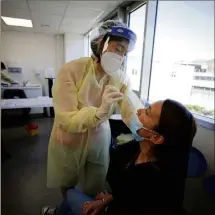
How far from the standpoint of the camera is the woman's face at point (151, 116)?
83 centimetres

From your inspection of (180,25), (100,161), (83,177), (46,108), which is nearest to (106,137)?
(100,161)

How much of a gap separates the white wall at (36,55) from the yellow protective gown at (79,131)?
5.0 inches

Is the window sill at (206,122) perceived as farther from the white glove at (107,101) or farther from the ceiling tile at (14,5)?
the ceiling tile at (14,5)

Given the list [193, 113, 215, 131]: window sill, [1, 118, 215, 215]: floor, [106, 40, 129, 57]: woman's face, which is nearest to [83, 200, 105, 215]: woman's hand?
[1, 118, 215, 215]: floor

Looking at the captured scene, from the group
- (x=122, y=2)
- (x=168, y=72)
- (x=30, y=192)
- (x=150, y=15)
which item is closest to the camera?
(x=30, y=192)

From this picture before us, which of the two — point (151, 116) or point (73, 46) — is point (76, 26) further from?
point (151, 116)

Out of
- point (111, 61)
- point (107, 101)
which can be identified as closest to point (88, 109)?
point (107, 101)

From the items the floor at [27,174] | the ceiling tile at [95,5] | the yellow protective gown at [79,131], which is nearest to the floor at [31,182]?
the floor at [27,174]

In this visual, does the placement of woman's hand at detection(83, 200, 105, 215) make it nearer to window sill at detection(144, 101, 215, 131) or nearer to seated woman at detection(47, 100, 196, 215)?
seated woman at detection(47, 100, 196, 215)

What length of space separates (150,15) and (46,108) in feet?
4.90

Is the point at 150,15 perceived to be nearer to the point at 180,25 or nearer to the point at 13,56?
the point at 180,25

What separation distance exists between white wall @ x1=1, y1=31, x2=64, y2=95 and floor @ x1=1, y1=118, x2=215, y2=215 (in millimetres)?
250

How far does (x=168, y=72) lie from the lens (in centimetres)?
132

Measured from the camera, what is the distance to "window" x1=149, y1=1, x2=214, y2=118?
1.15 meters
